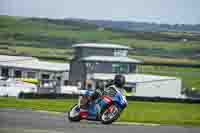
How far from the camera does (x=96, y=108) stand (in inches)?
396

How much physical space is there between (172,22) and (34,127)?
44.5 feet

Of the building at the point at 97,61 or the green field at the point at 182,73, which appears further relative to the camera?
the building at the point at 97,61

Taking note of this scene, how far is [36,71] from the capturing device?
75.8ft

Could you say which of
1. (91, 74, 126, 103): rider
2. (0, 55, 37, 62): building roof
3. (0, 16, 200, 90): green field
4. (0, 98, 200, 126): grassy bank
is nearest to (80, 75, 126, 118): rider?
(91, 74, 126, 103): rider

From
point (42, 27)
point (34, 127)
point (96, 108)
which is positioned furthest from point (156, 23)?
point (34, 127)

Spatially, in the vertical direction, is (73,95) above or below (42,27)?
below

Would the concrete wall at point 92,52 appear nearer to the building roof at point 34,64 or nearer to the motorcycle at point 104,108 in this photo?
the building roof at point 34,64

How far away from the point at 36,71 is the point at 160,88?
172 inches

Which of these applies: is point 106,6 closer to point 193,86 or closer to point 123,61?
point 123,61

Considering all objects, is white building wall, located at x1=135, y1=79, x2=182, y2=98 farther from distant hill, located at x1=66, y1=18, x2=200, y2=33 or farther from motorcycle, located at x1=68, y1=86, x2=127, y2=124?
motorcycle, located at x1=68, y1=86, x2=127, y2=124

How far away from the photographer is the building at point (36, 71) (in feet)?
73.0

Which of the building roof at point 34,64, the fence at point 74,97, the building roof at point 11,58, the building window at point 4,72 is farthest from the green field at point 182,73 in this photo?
the building window at point 4,72

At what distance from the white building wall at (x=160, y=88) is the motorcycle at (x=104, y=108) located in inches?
498

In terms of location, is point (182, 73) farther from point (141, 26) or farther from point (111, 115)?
point (111, 115)
